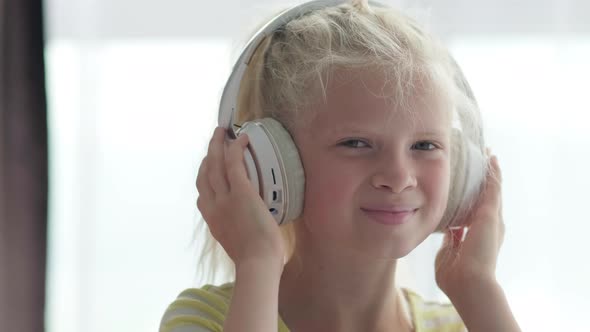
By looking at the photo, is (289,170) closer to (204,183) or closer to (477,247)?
A: (204,183)

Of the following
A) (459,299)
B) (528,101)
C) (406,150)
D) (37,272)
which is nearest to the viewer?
(406,150)

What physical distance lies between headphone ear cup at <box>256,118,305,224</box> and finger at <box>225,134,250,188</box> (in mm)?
33

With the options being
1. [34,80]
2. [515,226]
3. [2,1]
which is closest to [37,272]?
[34,80]

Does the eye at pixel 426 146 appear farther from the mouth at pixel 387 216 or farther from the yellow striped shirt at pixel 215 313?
the yellow striped shirt at pixel 215 313

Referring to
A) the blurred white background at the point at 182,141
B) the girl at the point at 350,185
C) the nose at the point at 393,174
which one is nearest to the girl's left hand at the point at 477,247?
the girl at the point at 350,185

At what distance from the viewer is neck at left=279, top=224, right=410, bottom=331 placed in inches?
42.1

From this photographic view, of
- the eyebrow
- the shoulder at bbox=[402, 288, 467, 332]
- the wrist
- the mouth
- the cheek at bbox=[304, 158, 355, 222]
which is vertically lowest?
the shoulder at bbox=[402, 288, 467, 332]

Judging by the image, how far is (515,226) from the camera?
2.19 m

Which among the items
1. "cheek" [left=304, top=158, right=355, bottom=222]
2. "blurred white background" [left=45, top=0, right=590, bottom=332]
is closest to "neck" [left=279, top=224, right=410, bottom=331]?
"cheek" [left=304, top=158, right=355, bottom=222]

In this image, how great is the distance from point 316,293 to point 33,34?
1.52m

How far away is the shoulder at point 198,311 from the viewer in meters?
1.01

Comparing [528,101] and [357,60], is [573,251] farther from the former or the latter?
A: [357,60]

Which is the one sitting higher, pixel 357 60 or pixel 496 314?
pixel 357 60

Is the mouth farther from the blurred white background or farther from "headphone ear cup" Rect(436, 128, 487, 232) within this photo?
the blurred white background
